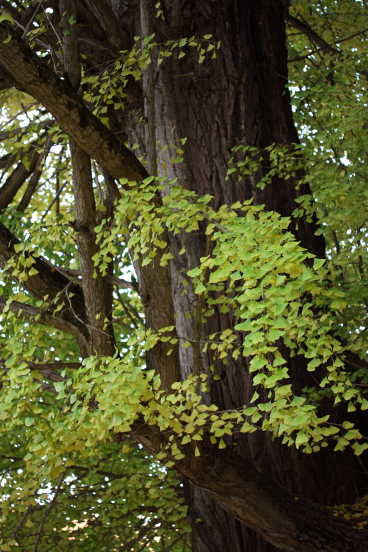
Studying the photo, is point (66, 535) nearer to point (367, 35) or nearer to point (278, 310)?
point (278, 310)

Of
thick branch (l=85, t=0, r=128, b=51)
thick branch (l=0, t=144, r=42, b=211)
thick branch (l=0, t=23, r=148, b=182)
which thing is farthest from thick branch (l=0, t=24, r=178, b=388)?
thick branch (l=0, t=144, r=42, b=211)

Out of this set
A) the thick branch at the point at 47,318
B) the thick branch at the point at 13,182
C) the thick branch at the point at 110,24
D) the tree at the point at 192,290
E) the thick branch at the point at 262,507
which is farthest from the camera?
the thick branch at the point at 13,182

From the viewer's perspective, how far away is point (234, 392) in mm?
3898

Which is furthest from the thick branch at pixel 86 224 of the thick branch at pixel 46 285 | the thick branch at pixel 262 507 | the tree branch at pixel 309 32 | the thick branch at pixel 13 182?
the tree branch at pixel 309 32

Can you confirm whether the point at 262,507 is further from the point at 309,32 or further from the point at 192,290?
the point at 309,32

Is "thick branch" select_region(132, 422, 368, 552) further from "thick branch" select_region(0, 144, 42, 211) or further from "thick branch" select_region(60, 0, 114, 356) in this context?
"thick branch" select_region(0, 144, 42, 211)

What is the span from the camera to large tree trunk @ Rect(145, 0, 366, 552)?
3766 mm

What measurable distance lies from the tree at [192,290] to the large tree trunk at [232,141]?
1 centimetres

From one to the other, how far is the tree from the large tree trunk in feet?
0.05

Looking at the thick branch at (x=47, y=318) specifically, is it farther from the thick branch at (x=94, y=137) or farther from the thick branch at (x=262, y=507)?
the thick branch at (x=262, y=507)

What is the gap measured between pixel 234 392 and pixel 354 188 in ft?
5.35

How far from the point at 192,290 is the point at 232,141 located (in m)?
1.29

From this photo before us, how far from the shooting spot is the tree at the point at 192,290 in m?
2.39

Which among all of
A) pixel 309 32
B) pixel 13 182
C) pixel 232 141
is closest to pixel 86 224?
pixel 232 141
